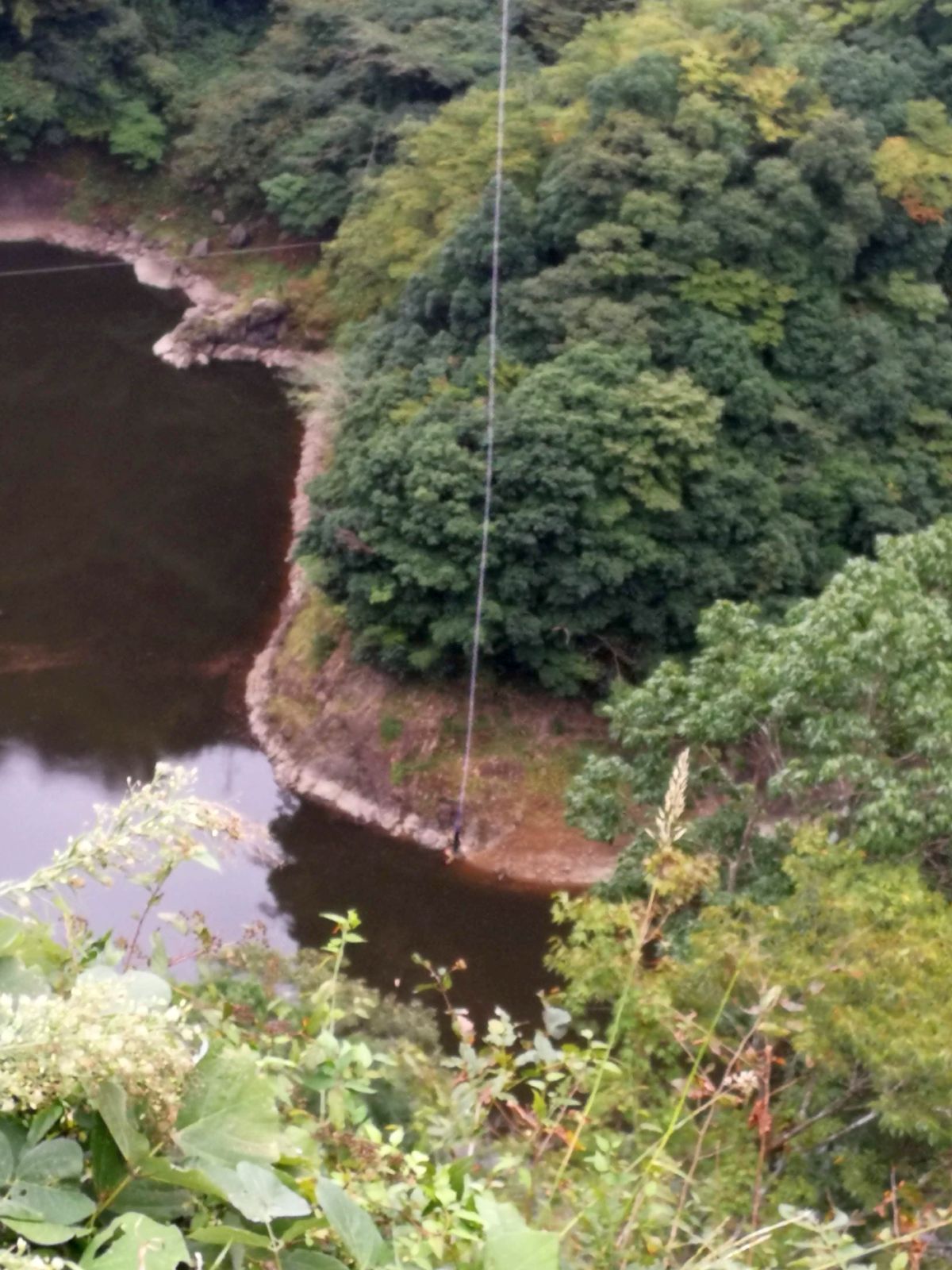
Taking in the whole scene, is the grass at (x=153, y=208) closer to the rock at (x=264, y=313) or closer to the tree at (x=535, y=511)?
the rock at (x=264, y=313)

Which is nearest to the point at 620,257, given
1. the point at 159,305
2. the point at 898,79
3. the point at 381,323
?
the point at 381,323

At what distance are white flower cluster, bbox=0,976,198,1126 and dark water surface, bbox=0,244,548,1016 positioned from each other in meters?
7.62

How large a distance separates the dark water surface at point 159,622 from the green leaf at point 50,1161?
24.8 ft

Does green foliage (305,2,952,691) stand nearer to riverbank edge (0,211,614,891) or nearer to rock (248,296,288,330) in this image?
riverbank edge (0,211,614,891)

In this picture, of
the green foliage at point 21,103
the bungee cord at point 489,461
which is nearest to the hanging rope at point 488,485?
the bungee cord at point 489,461

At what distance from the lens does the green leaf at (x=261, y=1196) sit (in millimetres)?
1451

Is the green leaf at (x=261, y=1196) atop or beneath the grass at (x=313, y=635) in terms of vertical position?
atop

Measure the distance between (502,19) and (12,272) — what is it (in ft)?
27.1

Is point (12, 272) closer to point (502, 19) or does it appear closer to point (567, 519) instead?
point (502, 19)

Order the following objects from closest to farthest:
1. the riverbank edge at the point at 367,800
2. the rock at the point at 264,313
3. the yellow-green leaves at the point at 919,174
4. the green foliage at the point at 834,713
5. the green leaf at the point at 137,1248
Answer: the green leaf at the point at 137,1248 → the green foliage at the point at 834,713 → the riverbank edge at the point at 367,800 → the yellow-green leaves at the point at 919,174 → the rock at the point at 264,313

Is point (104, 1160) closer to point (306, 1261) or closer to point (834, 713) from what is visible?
point (306, 1261)

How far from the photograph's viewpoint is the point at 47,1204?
140 centimetres

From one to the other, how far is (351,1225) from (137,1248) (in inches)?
9.8

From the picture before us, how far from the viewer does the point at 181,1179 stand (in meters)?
1.48
